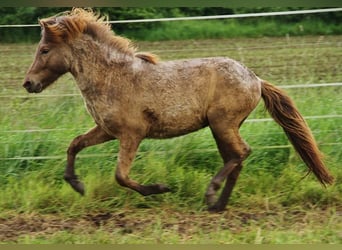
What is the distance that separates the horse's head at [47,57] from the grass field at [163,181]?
967 mm

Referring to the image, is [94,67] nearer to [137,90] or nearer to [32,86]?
[137,90]

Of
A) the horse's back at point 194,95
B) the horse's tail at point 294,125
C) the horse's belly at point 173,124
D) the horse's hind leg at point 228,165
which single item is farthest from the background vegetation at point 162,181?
the horse's back at point 194,95

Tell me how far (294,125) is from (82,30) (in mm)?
1918

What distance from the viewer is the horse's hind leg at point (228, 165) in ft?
16.0

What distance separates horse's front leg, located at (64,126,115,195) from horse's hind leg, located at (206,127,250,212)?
0.90 metres

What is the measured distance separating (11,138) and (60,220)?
1.36m

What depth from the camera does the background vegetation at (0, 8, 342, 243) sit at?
466 cm

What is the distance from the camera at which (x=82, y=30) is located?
496 centimetres

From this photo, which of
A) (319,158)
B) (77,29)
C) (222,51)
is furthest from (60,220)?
(222,51)

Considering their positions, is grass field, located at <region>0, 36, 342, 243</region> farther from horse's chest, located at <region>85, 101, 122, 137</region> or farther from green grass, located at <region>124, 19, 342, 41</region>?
green grass, located at <region>124, 19, 342, 41</region>

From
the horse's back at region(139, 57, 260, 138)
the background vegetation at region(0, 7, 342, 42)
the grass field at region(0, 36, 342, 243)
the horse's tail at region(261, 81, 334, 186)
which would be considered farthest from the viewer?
the background vegetation at region(0, 7, 342, 42)

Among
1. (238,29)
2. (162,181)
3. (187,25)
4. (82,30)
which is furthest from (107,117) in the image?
(187,25)

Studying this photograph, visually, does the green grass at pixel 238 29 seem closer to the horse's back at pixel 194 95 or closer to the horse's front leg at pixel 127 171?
the horse's back at pixel 194 95

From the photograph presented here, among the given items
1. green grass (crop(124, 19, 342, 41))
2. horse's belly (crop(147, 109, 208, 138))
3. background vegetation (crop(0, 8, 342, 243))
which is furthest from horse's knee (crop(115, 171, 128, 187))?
green grass (crop(124, 19, 342, 41))
